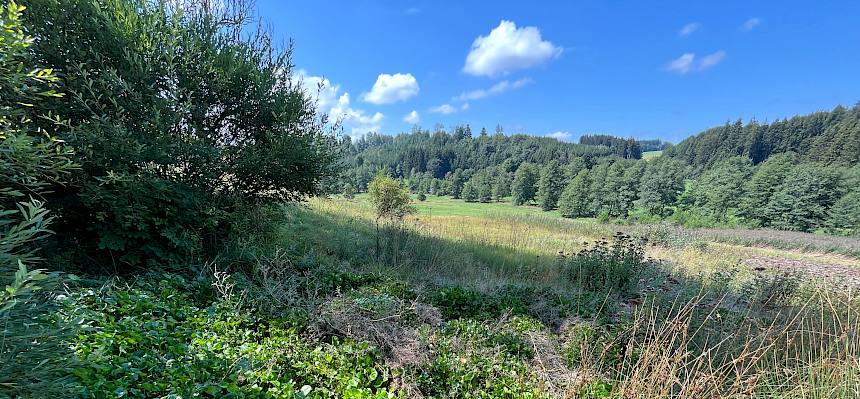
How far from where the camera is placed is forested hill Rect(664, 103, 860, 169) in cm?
3751

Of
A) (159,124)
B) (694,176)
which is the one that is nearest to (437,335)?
(159,124)

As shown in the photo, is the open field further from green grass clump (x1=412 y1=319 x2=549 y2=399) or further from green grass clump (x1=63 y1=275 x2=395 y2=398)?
green grass clump (x1=63 y1=275 x2=395 y2=398)

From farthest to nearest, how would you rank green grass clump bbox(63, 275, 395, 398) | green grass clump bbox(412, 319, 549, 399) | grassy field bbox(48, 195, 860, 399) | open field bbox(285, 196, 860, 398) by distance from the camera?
green grass clump bbox(412, 319, 549, 399) < open field bbox(285, 196, 860, 398) < grassy field bbox(48, 195, 860, 399) < green grass clump bbox(63, 275, 395, 398)

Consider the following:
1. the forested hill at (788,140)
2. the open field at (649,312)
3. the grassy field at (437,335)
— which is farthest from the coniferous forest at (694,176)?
the grassy field at (437,335)

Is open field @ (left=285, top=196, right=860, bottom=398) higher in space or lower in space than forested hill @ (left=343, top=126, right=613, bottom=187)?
lower

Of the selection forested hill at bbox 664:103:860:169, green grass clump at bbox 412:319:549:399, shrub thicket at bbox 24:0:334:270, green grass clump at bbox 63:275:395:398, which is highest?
forested hill at bbox 664:103:860:169

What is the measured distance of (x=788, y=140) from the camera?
4806 centimetres

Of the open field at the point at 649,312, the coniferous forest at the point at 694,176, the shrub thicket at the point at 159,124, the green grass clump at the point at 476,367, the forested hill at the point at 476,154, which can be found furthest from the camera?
the forested hill at the point at 476,154

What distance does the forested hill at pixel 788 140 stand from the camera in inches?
1477

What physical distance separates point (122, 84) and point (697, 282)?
874 cm

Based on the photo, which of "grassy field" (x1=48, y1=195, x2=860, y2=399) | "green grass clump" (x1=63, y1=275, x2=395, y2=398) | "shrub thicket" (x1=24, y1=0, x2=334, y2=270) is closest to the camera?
"green grass clump" (x1=63, y1=275, x2=395, y2=398)

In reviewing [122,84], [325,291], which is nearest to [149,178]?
[122,84]

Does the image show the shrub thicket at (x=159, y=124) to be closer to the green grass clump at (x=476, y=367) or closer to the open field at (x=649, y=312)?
the open field at (x=649, y=312)

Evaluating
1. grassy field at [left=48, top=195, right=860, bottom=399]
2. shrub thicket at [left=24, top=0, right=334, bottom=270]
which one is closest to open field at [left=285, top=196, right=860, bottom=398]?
grassy field at [left=48, top=195, right=860, bottom=399]
